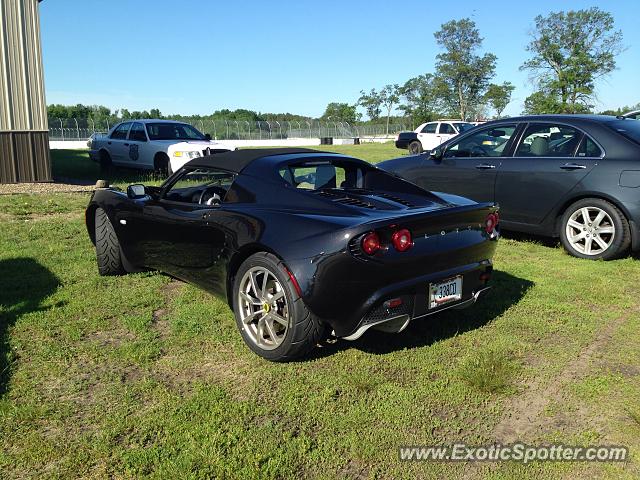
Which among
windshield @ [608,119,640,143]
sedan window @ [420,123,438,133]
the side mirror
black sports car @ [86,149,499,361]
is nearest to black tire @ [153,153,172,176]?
the side mirror

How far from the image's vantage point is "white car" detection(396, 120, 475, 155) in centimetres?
2512

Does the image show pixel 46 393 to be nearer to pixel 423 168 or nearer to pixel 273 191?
pixel 273 191

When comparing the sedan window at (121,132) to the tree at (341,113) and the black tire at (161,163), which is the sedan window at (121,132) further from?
the tree at (341,113)

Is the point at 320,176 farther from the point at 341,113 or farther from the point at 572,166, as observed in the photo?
the point at 341,113

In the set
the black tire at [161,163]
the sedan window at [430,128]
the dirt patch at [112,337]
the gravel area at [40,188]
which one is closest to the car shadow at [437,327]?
the dirt patch at [112,337]

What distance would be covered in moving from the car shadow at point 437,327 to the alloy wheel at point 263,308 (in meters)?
0.32

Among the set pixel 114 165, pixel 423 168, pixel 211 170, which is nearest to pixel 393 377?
pixel 211 170

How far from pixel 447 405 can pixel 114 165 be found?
1445 centimetres

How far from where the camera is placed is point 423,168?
7.70 metres

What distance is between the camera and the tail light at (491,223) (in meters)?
4.01

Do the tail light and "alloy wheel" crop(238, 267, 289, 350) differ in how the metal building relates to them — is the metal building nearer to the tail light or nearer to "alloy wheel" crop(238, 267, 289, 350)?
"alloy wheel" crop(238, 267, 289, 350)

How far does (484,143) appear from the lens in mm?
7270

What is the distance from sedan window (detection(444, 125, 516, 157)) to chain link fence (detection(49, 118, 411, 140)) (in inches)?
1779

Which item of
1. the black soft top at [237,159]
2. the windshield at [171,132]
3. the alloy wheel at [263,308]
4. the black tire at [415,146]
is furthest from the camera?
the black tire at [415,146]
